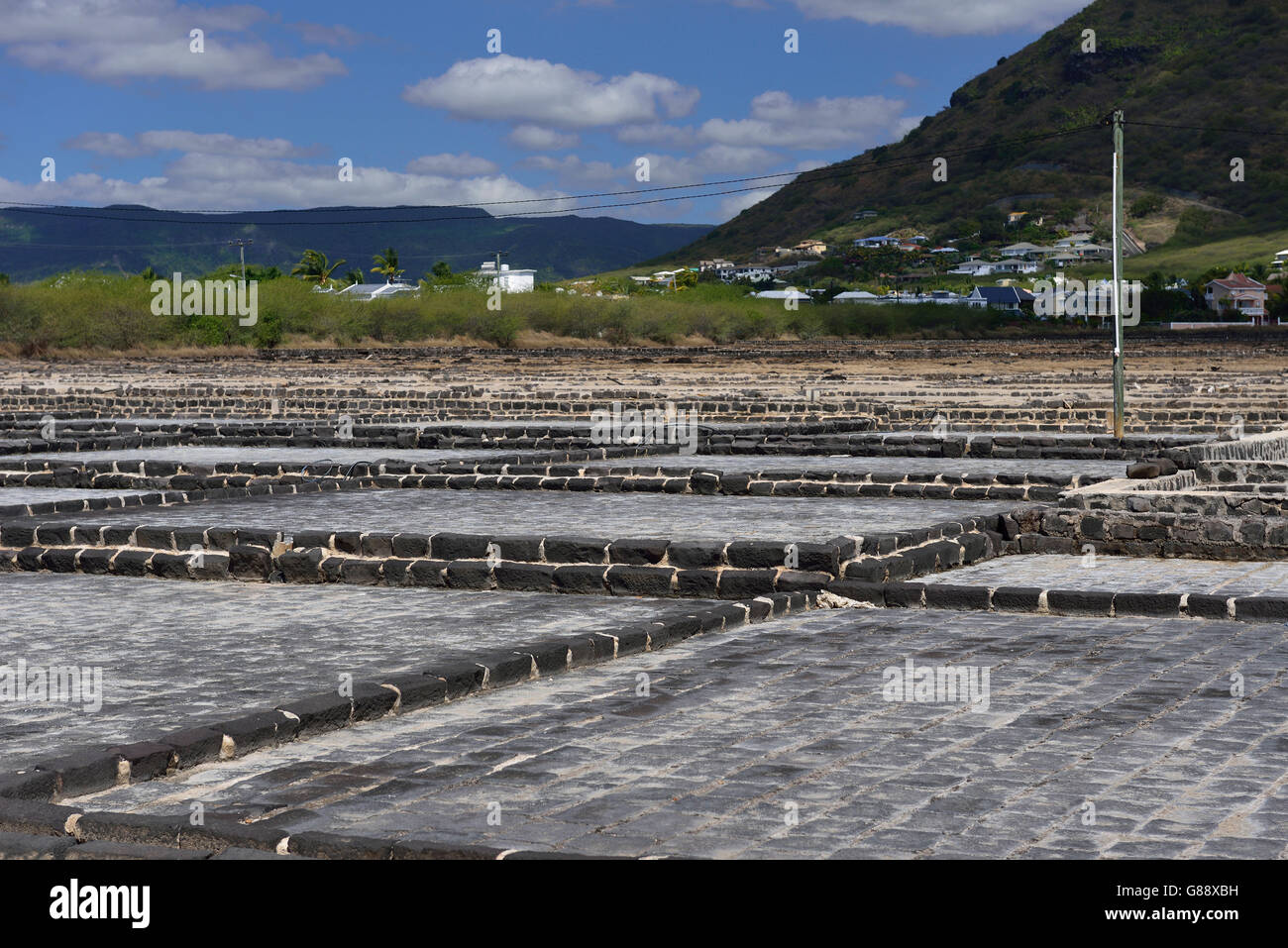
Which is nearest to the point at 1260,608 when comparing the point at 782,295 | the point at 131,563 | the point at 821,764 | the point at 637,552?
the point at 637,552

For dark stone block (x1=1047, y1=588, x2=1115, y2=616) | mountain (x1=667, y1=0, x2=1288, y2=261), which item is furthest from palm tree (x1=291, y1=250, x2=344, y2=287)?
dark stone block (x1=1047, y1=588, x2=1115, y2=616)

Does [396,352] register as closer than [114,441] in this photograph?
No

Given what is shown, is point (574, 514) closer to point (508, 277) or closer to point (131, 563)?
point (131, 563)

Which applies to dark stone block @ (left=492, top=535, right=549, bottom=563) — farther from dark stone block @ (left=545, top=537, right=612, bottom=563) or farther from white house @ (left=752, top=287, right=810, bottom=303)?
white house @ (left=752, top=287, right=810, bottom=303)

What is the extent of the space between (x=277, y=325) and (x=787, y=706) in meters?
61.5

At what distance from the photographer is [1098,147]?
127 meters

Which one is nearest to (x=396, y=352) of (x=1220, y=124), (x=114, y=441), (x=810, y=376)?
(x=810, y=376)

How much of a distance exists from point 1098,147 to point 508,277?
54.3 metres

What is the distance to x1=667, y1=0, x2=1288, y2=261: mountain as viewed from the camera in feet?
382

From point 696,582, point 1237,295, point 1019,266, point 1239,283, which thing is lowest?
point 696,582

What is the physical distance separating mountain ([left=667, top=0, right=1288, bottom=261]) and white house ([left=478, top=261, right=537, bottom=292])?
81.1ft

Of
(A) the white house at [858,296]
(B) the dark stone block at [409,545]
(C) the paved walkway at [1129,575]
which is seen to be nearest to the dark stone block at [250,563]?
(B) the dark stone block at [409,545]
